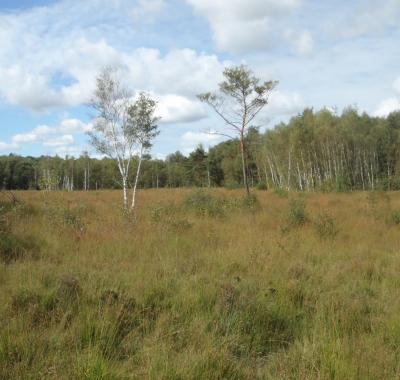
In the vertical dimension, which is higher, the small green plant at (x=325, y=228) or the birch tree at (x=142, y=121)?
the birch tree at (x=142, y=121)

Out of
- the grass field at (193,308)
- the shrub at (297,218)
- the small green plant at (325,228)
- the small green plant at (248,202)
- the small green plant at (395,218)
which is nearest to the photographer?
the grass field at (193,308)

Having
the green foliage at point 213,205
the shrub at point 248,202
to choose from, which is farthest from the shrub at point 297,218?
the shrub at point 248,202

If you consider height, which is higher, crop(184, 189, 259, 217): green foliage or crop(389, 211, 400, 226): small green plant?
crop(184, 189, 259, 217): green foliage

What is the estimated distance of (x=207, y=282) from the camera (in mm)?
5348

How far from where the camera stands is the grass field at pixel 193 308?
3.24 m

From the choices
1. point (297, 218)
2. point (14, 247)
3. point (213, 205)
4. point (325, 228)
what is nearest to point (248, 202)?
point (213, 205)

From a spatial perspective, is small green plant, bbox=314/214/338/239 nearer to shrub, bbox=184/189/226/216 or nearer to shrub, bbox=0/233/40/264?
shrub, bbox=184/189/226/216

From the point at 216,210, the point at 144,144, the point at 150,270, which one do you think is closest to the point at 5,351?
the point at 150,270

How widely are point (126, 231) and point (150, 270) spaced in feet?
11.8

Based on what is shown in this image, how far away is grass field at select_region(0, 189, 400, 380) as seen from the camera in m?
3.24

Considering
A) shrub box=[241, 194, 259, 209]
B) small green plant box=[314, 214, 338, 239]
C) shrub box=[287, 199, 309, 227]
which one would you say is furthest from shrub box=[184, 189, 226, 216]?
small green plant box=[314, 214, 338, 239]

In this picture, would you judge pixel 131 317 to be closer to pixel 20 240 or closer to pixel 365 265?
pixel 20 240

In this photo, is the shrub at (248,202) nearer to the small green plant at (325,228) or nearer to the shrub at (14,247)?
the small green plant at (325,228)

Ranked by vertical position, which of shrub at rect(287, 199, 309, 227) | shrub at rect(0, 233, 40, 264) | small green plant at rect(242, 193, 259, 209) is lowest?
shrub at rect(287, 199, 309, 227)
